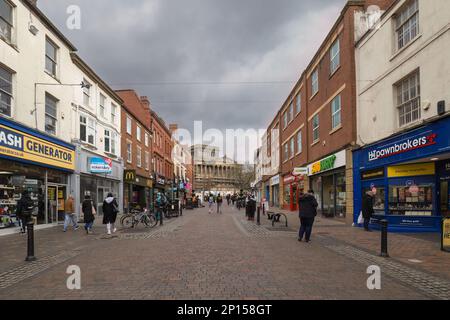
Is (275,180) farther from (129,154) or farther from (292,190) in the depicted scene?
(129,154)

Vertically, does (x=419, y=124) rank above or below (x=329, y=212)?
above

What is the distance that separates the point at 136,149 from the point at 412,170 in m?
24.9

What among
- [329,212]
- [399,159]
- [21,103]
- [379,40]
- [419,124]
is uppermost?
[379,40]

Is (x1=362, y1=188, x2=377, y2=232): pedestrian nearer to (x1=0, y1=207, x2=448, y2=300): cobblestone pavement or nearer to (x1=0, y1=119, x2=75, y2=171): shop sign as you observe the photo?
(x1=0, y1=207, x2=448, y2=300): cobblestone pavement

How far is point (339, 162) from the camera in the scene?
62.3ft

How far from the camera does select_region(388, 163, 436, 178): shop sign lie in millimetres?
13405

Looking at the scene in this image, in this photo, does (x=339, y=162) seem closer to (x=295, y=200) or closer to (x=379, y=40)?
(x=379, y=40)

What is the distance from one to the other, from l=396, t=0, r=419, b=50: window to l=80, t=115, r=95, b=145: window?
17.2m

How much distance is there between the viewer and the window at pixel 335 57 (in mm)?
19594

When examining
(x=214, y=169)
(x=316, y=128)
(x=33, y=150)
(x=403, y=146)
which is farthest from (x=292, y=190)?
(x=214, y=169)

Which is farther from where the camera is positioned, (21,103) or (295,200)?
(295,200)
